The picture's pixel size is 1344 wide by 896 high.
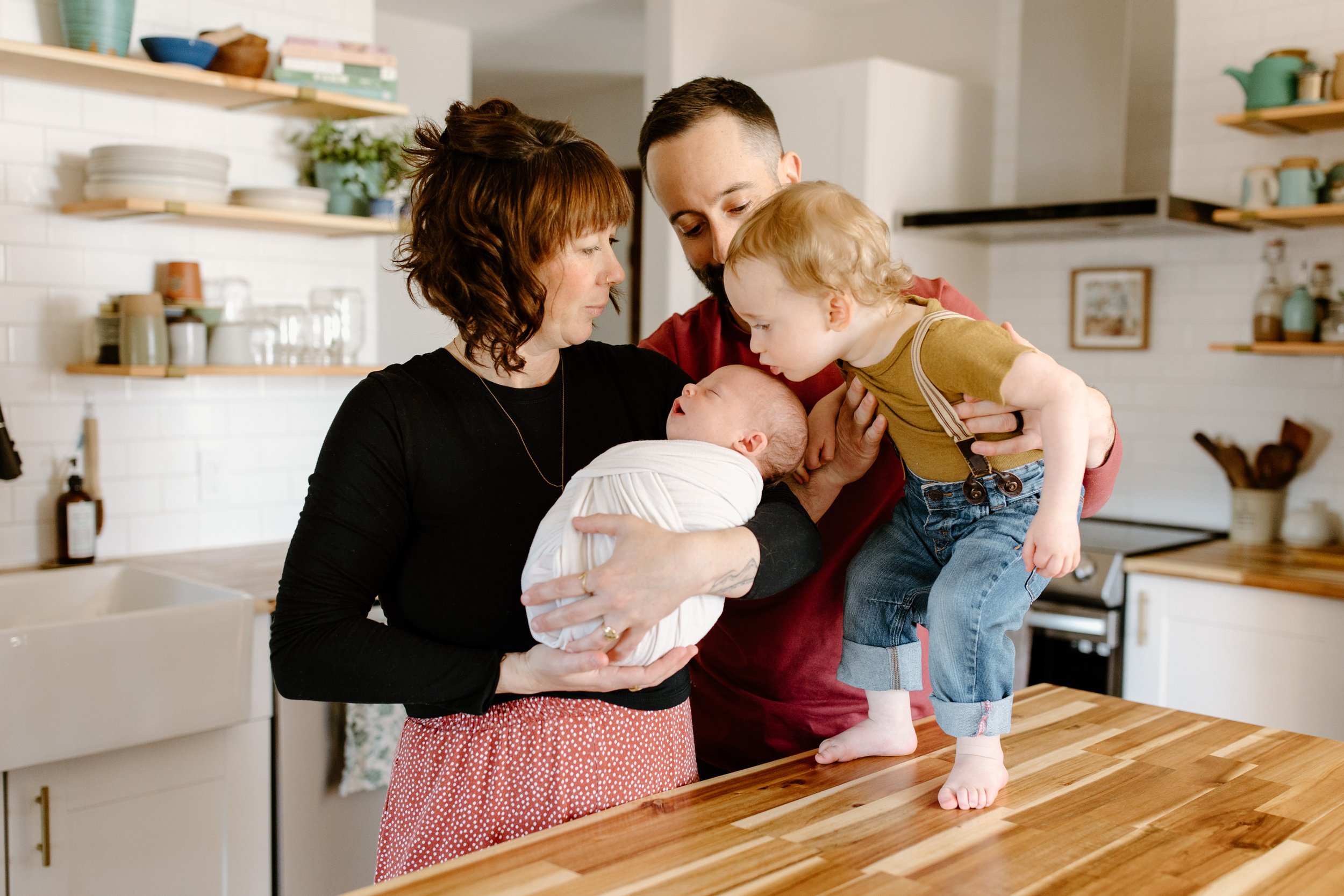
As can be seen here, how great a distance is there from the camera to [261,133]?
3398 millimetres

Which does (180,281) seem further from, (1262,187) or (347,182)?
(1262,187)

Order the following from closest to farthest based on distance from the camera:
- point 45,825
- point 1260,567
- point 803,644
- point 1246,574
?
1. point 803,644
2. point 45,825
3. point 1246,574
4. point 1260,567

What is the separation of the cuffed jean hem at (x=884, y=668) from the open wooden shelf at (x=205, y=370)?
1.67m

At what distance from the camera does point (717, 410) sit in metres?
1.42

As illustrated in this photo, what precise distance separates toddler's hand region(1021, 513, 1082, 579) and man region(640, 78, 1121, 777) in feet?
1.12

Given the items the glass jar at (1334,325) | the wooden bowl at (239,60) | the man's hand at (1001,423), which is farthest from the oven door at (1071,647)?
the wooden bowl at (239,60)

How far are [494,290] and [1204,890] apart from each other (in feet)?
3.05

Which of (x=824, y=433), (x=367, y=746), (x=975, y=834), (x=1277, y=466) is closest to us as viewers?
(x=975, y=834)

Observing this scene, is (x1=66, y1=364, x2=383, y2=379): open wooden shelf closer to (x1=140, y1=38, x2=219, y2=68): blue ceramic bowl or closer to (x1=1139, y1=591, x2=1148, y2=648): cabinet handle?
(x1=140, y1=38, x2=219, y2=68): blue ceramic bowl

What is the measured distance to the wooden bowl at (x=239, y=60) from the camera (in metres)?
3.14

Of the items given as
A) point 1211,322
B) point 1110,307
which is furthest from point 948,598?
point 1110,307

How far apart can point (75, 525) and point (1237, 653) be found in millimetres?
3238

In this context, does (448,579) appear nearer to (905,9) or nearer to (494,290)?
(494,290)

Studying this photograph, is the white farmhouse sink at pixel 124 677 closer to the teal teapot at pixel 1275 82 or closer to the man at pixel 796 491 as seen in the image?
the man at pixel 796 491
